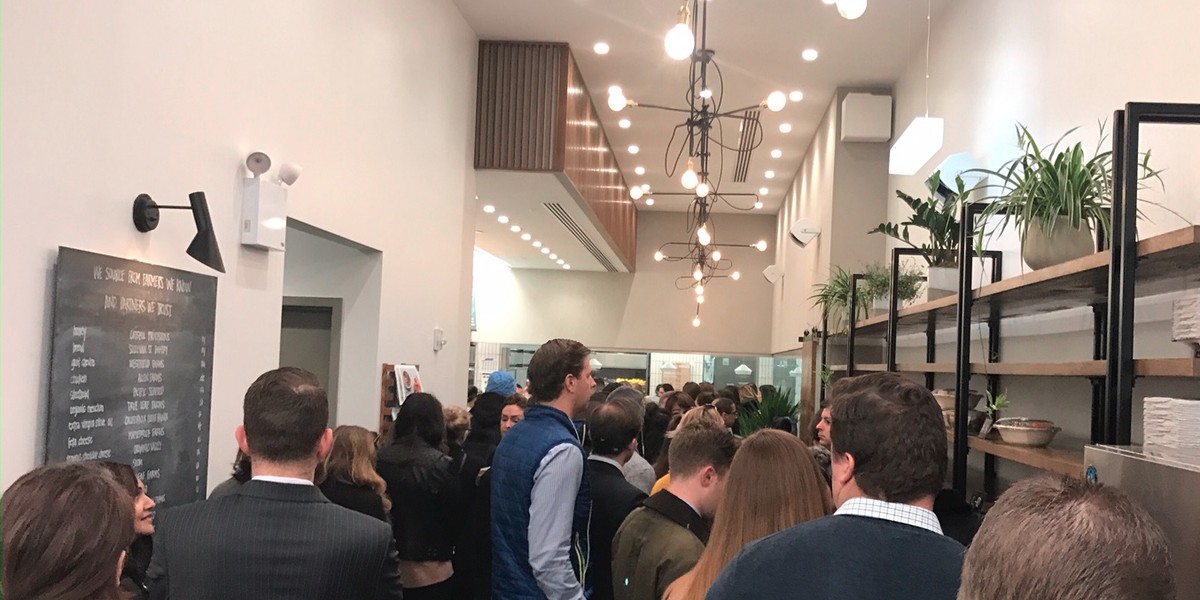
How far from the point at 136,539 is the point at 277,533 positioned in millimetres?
1177

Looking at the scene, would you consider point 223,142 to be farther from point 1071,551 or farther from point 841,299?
point 841,299

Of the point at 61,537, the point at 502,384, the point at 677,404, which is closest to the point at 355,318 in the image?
the point at 502,384

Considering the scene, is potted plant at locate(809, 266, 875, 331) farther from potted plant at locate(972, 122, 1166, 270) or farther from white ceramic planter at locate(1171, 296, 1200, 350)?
white ceramic planter at locate(1171, 296, 1200, 350)

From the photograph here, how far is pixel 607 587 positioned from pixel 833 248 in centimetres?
656

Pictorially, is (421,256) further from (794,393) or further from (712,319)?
(712,319)

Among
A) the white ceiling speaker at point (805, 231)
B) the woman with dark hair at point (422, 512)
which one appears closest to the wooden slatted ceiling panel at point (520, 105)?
the white ceiling speaker at point (805, 231)

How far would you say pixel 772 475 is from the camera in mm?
2213

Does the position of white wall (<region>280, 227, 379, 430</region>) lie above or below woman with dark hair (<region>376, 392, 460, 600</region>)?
above

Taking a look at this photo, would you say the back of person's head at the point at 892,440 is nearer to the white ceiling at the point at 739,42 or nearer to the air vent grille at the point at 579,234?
the white ceiling at the point at 739,42

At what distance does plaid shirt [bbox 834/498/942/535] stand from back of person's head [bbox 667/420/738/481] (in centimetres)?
104

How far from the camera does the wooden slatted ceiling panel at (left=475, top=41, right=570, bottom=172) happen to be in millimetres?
8156

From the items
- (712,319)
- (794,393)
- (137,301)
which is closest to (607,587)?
(137,301)

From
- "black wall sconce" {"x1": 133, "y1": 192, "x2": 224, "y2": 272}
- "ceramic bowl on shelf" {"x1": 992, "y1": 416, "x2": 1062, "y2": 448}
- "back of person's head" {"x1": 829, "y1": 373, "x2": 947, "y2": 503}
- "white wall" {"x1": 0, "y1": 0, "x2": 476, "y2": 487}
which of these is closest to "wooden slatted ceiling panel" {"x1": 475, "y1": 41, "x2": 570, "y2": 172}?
"white wall" {"x1": 0, "y1": 0, "x2": 476, "y2": 487}

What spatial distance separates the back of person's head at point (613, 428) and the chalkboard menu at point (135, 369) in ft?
5.38
